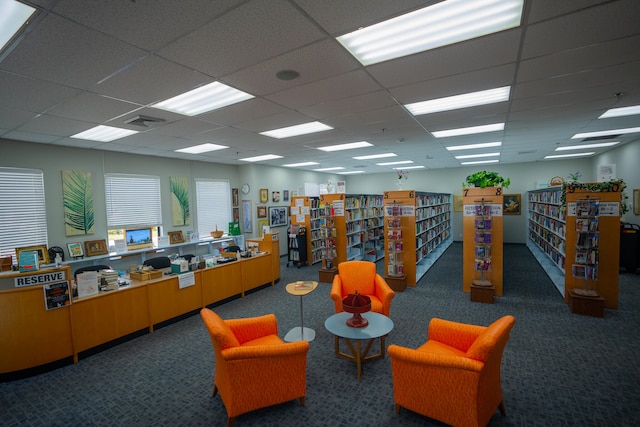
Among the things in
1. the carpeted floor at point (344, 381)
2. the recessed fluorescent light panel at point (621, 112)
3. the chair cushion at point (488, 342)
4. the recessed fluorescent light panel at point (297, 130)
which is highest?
the recessed fluorescent light panel at point (297, 130)

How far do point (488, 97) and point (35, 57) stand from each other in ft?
15.0

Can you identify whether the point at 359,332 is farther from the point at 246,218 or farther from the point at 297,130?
the point at 246,218

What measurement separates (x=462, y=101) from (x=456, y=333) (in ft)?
9.35

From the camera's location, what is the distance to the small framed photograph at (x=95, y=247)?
5676mm

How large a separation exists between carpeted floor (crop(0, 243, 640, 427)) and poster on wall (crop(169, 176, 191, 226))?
344 centimetres

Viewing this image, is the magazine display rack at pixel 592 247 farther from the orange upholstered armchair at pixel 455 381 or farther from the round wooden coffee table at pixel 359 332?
the round wooden coffee table at pixel 359 332

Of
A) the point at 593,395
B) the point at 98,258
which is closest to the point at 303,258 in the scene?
the point at 98,258

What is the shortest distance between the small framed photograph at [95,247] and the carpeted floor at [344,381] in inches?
108

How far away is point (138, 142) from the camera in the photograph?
5348 millimetres

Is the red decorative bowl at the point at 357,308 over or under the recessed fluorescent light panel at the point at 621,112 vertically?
under

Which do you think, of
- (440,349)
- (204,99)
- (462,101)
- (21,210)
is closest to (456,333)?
(440,349)

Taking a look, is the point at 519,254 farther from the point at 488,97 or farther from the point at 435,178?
the point at 488,97

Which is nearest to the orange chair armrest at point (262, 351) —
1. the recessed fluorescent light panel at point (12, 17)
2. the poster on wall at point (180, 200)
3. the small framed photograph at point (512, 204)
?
the recessed fluorescent light panel at point (12, 17)

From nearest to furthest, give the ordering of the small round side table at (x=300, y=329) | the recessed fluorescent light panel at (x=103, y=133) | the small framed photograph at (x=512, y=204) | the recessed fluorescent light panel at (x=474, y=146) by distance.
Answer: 1. the small round side table at (x=300, y=329)
2. the recessed fluorescent light panel at (x=103, y=133)
3. the recessed fluorescent light panel at (x=474, y=146)
4. the small framed photograph at (x=512, y=204)
